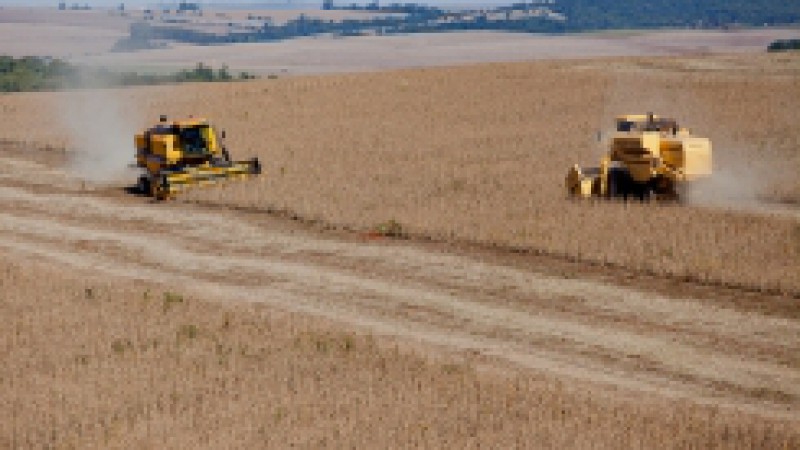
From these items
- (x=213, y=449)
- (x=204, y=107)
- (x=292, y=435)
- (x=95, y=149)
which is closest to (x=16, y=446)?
(x=213, y=449)

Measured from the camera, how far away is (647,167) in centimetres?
2267

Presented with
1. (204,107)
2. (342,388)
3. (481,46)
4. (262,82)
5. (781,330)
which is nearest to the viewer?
(342,388)

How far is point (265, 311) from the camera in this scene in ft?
52.7

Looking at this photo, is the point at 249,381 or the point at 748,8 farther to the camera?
the point at 748,8

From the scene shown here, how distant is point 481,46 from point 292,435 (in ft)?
329

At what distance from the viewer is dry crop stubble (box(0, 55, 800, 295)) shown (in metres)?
19.2

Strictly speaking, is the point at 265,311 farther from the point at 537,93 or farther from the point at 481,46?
the point at 481,46

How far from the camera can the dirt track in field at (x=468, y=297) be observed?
1298 centimetres

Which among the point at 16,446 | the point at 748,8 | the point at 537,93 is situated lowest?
the point at 16,446

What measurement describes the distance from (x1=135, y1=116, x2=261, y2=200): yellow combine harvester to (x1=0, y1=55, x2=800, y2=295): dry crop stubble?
2.30 ft

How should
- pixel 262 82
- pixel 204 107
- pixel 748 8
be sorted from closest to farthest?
pixel 204 107, pixel 262 82, pixel 748 8

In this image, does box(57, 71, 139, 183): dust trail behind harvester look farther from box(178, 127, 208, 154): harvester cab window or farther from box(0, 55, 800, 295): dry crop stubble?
box(178, 127, 208, 154): harvester cab window

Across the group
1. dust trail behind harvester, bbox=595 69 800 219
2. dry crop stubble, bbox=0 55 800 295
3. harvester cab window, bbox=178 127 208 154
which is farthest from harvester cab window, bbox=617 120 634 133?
harvester cab window, bbox=178 127 208 154

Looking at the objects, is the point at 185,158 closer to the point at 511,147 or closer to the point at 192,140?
the point at 192,140
